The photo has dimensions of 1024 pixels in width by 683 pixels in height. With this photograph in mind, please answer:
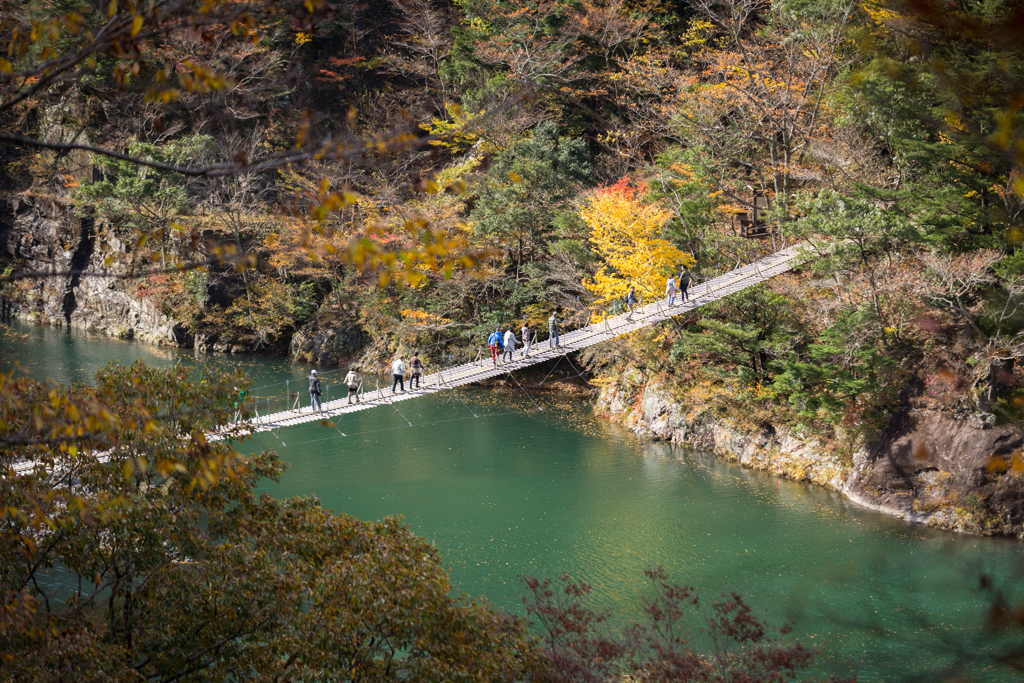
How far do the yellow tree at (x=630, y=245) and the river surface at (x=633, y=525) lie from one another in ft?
11.0

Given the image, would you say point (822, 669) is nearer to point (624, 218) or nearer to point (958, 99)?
Answer: point (958, 99)

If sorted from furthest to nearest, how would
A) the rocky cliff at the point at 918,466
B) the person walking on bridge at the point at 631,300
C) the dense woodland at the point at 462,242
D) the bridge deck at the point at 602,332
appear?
1. the person walking on bridge at the point at 631,300
2. the bridge deck at the point at 602,332
3. the rocky cliff at the point at 918,466
4. the dense woodland at the point at 462,242

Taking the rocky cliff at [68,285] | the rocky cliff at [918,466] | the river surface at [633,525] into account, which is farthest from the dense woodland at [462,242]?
the river surface at [633,525]

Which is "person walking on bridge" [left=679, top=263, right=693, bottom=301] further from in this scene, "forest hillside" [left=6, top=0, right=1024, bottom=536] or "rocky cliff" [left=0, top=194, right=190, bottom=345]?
"rocky cliff" [left=0, top=194, right=190, bottom=345]

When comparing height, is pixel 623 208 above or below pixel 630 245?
above

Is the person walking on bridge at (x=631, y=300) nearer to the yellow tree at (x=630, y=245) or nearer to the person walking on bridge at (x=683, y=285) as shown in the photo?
the yellow tree at (x=630, y=245)

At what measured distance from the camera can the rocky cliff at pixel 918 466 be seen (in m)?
10.7

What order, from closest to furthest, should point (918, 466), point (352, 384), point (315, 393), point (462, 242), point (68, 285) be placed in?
1. point (462, 242)
2. point (918, 466)
3. point (315, 393)
4. point (352, 384)
5. point (68, 285)

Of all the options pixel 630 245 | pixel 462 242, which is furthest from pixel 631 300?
pixel 462 242

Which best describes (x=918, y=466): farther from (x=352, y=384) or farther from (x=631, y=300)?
(x=352, y=384)

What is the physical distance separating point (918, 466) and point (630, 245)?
7016 millimetres

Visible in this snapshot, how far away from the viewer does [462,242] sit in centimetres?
238

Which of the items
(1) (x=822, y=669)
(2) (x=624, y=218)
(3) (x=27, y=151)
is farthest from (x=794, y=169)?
(3) (x=27, y=151)

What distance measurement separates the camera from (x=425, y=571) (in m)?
5.35
